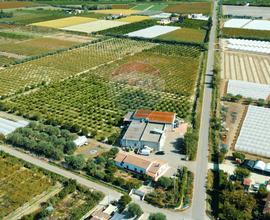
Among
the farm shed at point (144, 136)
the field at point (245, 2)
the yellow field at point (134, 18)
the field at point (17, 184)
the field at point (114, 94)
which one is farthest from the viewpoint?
the field at point (245, 2)

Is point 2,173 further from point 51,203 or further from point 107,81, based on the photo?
point 107,81

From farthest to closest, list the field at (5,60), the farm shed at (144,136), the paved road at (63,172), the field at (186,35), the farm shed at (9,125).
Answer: the field at (186,35) → the field at (5,60) → the farm shed at (9,125) → the farm shed at (144,136) → the paved road at (63,172)

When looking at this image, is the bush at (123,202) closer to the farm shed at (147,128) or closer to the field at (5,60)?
the farm shed at (147,128)

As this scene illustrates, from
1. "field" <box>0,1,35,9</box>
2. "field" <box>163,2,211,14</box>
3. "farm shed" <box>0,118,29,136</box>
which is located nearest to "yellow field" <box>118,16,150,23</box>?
"field" <box>163,2,211,14</box>

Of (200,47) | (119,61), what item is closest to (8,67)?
(119,61)

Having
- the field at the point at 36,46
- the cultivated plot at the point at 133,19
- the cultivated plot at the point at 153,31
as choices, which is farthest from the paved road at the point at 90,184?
the cultivated plot at the point at 133,19

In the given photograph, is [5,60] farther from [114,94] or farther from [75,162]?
[75,162]

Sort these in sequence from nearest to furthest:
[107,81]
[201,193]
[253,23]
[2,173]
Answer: [201,193], [2,173], [107,81], [253,23]
